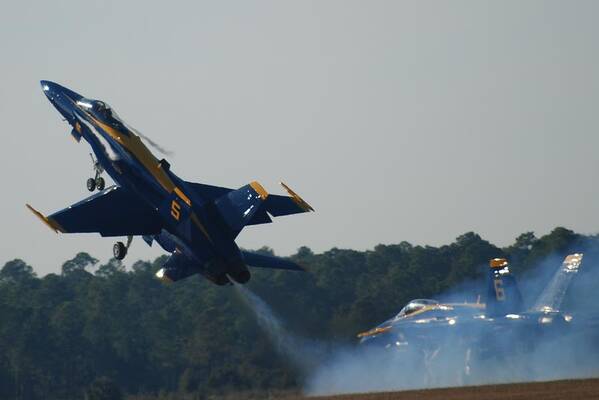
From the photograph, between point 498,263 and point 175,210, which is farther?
point 498,263

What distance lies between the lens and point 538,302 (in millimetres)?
69625

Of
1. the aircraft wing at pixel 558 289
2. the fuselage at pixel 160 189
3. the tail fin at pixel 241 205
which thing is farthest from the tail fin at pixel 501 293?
the tail fin at pixel 241 205

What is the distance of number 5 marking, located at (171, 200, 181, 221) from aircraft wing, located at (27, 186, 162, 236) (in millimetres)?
2692

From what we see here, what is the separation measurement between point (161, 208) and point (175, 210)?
3.81ft

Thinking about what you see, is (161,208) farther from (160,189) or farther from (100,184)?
(100,184)

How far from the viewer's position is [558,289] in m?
69.3

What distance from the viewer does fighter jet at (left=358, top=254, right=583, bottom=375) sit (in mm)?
67688

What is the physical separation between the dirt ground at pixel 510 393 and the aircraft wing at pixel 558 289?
374 inches

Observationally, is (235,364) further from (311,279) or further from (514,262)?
(514,262)

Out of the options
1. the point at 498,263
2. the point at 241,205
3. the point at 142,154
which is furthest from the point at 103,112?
the point at 498,263

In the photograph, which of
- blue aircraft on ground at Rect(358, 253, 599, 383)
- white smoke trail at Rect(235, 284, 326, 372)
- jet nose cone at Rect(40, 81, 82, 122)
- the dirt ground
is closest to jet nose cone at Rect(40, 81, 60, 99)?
jet nose cone at Rect(40, 81, 82, 122)

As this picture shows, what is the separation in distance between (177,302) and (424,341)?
102 ft

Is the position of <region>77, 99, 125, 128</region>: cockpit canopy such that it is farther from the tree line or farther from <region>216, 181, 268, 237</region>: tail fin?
the tree line

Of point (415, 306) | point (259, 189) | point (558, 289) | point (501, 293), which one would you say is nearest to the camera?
point (259, 189)
